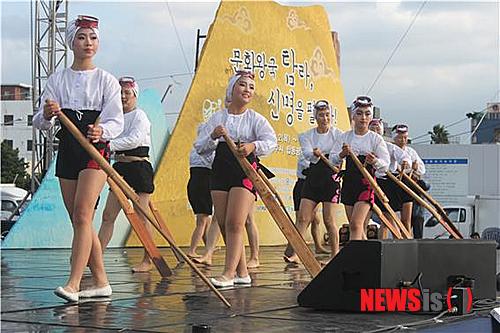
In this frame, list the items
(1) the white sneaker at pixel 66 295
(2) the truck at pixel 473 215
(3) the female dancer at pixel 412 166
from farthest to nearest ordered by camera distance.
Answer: (2) the truck at pixel 473 215 → (3) the female dancer at pixel 412 166 → (1) the white sneaker at pixel 66 295

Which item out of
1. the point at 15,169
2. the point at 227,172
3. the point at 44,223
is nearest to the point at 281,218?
the point at 227,172

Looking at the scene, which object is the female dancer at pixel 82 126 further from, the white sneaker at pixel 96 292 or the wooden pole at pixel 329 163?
the wooden pole at pixel 329 163

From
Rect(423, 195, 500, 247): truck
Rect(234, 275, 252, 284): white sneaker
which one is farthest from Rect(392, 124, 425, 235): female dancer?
Rect(423, 195, 500, 247): truck

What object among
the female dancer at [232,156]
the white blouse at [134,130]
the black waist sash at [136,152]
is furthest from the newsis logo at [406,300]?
the black waist sash at [136,152]

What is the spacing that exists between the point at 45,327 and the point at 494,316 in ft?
7.60

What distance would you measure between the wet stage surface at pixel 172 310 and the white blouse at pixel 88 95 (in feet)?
3.84

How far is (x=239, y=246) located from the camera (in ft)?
23.8

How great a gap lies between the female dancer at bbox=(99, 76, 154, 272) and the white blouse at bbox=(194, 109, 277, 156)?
3.67 feet

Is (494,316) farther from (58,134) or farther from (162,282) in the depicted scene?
(162,282)

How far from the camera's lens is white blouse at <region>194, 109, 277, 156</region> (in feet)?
23.8

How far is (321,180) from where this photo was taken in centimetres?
1030

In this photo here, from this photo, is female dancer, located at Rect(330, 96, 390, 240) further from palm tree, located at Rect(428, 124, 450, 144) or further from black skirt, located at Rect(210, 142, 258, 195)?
palm tree, located at Rect(428, 124, 450, 144)

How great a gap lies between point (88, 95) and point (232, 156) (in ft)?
4.97

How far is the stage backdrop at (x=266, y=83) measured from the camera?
13.9 meters
